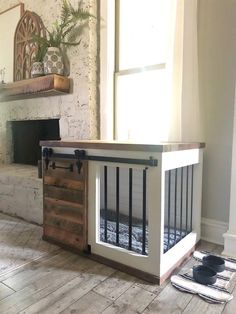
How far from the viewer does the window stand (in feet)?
7.26

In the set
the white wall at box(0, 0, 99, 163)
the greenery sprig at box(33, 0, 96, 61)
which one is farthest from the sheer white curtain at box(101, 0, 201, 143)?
the greenery sprig at box(33, 0, 96, 61)

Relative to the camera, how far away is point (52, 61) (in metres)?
2.46

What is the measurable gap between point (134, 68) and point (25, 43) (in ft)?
4.58

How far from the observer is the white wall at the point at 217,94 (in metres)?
1.85

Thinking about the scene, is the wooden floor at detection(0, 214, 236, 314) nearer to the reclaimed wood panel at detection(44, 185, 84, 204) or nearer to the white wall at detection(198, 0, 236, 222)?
the reclaimed wood panel at detection(44, 185, 84, 204)

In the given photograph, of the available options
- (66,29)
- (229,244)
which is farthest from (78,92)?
(229,244)

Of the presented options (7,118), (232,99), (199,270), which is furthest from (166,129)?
(7,118)

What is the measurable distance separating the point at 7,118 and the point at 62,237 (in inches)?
78.6

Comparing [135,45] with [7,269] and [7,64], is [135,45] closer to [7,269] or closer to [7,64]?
[7,64]

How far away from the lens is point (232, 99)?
6.12ft

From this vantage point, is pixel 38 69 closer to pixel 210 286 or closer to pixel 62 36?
pixel 62 36

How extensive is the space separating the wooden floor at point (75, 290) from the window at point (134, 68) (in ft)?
3.78

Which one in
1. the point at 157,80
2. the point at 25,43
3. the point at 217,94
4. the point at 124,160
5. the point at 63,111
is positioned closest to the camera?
the point at 124,160

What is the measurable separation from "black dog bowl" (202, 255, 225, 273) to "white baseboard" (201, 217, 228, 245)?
0.39 meters
